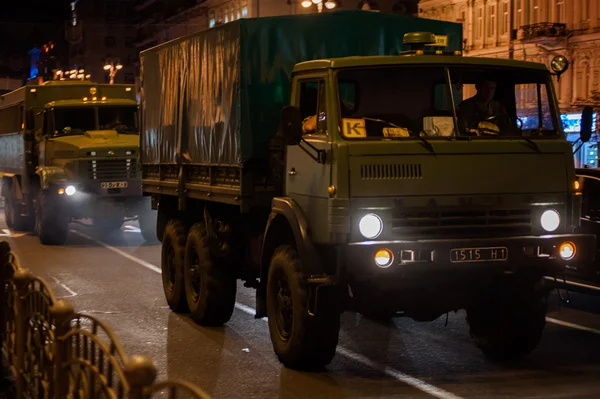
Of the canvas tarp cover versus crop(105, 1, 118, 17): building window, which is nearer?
the canvas tarp cover

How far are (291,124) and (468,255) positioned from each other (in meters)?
1.73

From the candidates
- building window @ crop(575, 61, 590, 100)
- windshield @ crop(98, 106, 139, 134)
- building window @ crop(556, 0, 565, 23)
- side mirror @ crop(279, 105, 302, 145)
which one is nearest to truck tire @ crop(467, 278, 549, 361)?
side mirror @ crop(279, 105, 302, 145)

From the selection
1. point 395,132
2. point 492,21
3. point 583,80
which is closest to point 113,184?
point 395,132

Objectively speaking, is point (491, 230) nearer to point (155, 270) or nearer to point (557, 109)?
point (557, 109)

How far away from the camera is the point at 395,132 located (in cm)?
895

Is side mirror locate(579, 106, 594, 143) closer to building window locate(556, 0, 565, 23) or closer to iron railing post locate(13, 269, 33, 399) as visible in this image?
iron railing post locate(13, 269, 33, 399)

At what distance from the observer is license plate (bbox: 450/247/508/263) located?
Answer: 28.1 ft

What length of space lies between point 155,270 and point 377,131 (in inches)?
348

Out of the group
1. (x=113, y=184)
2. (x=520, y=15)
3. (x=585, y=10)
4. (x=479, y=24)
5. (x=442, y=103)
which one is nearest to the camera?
(x=442, y=103)

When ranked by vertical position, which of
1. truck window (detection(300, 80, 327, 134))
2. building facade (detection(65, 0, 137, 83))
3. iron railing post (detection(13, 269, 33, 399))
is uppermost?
building facade (detection(65, 0, 137, 83))

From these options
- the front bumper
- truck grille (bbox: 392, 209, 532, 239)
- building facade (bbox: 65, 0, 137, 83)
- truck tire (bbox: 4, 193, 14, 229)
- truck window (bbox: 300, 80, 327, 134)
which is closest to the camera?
the front bumper

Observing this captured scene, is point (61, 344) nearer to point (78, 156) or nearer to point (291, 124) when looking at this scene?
point (291, 124)

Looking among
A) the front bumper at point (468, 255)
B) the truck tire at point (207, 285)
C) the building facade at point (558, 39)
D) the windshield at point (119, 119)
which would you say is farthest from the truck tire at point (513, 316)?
the building facade at point (558, 39)

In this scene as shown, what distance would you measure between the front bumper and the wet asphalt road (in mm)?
909
